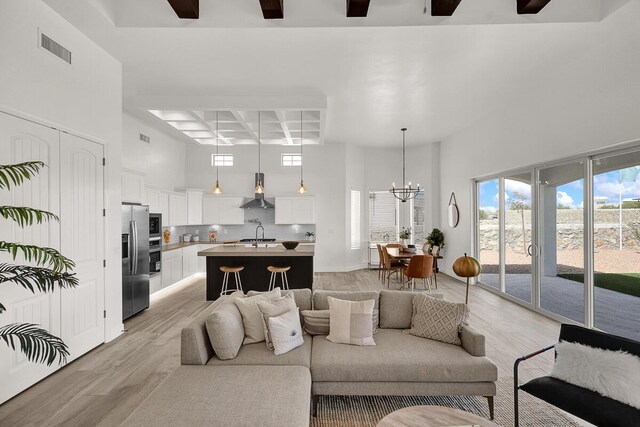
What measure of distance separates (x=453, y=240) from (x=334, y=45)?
19.7 feet

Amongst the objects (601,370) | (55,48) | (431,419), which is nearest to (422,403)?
(431,419)

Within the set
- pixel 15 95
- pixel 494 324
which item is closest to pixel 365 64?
pixel 15 95

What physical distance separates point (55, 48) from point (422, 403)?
484 centimetres

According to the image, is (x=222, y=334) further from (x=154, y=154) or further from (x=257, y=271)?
(x=154, y=154)

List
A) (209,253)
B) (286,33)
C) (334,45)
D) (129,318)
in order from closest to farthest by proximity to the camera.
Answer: (286,33) < (334,45) < (129,318) < (209,253)

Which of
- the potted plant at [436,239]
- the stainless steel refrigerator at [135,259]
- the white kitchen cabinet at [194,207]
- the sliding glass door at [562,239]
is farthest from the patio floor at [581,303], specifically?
the white kitchen cabinet at [194,207]

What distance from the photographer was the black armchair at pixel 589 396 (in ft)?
6.20

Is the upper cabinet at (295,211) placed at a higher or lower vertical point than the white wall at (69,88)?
lower

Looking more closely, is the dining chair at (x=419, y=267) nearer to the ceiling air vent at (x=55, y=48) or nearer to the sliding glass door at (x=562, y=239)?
the sliding glass door at (x=562, y=239)

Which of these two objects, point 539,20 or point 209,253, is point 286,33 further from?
point 209,253

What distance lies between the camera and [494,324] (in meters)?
4.56

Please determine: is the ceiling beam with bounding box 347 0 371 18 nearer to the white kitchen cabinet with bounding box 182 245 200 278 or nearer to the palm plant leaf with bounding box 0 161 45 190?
the palm plant leaf with bounding box 0 161 45 190

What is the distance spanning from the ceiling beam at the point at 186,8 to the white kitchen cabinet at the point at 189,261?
18.2 feet

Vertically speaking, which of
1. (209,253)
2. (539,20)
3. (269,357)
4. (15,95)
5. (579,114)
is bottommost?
(269,357)
